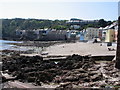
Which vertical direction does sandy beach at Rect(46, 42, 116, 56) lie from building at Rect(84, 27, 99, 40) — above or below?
below

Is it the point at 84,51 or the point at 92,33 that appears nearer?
the point at 84,51

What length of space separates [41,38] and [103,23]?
2576 centimetres

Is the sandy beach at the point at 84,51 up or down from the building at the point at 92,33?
down

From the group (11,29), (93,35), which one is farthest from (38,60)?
(11,29)

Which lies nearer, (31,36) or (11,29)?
(31,36)

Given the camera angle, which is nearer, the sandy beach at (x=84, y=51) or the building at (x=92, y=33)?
the sandy beach at (x=84, y=51)

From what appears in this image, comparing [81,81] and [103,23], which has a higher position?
[103,23]

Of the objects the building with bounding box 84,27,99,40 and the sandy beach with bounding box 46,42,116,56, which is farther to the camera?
the building with bounding box 84,27,99,40

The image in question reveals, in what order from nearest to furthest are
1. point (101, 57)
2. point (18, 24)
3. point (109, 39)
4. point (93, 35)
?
point (101, 57)
point (109, 39)
point (93, 35)
point (18, 24)

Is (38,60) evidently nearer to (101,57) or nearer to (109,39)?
(101,57)

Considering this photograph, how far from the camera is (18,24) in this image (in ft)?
373

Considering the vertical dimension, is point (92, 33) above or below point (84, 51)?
above

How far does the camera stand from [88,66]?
1579 centimetres

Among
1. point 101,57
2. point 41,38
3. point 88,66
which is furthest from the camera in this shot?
point 41,38
